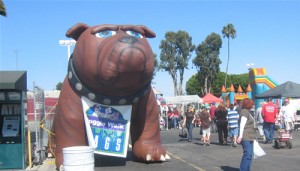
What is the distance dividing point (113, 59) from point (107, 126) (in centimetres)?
177

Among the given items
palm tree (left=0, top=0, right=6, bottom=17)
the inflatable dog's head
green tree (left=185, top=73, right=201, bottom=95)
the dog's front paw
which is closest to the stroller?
the dog's front paw

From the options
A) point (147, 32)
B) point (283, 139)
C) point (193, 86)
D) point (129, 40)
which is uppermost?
point (193, 86)

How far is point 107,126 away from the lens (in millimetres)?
9570

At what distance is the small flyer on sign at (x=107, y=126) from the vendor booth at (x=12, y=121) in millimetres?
1906

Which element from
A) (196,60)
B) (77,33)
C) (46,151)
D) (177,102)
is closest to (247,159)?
(77,33)

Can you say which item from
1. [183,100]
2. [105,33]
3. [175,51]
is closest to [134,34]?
[105,33]

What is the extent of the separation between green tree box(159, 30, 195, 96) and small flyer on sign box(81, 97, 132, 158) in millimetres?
41710

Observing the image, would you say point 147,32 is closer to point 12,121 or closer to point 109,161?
point 109,161

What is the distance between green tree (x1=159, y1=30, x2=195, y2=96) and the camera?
50906 millimetres

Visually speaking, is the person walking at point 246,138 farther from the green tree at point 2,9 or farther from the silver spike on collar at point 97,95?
the green tree at point 2,9

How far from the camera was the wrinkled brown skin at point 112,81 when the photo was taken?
28.2ft

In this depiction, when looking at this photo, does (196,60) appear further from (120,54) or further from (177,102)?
(120,54)

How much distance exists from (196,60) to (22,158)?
148 ft

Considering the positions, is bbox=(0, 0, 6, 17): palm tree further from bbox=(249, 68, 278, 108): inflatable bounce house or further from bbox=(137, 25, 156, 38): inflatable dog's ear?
bbox=(249, 68, 278, 108): inflatable bounce house
